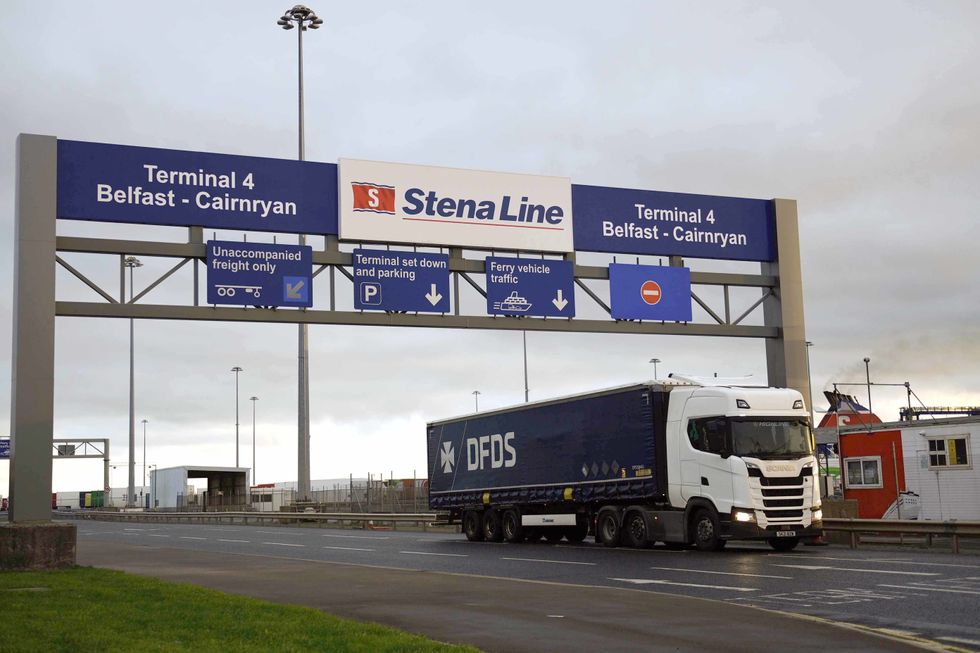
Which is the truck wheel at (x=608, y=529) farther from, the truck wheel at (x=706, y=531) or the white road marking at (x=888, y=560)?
the white road marking at (x=888, y=560)

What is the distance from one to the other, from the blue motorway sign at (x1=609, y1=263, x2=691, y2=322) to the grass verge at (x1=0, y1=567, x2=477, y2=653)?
1441 centimetres

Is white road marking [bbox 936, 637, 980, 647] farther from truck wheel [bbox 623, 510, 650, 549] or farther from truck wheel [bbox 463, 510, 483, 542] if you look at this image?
truck wheel [bbox 463, 510, 483, 542]

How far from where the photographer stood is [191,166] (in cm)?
2484

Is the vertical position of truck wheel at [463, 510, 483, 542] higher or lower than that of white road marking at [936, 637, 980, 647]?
higher

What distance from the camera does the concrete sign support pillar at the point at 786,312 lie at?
29656 millimetres

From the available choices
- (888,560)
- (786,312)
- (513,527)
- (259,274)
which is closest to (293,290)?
(259,274)

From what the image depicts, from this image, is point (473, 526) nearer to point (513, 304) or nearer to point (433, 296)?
point (513, 304)

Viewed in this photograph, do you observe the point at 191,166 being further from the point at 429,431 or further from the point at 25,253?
the point at 429,431

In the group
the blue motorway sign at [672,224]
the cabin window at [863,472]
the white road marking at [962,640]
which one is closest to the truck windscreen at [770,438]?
the blue motorway sign at [672,224]

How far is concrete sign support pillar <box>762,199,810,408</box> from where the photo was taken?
29656 millimetres

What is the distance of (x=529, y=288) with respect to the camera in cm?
2723

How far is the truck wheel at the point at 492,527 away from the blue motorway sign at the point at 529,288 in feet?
22.5

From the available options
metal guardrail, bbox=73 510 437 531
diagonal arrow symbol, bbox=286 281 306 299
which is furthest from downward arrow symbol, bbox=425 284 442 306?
metal guardrail, bbox=73 510 437 531

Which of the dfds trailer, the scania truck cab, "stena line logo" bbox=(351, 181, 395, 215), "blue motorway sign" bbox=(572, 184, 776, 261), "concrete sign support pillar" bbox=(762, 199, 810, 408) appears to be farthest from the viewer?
"concrete sign support pillar" bbox=(762, 199, 810, 408)
